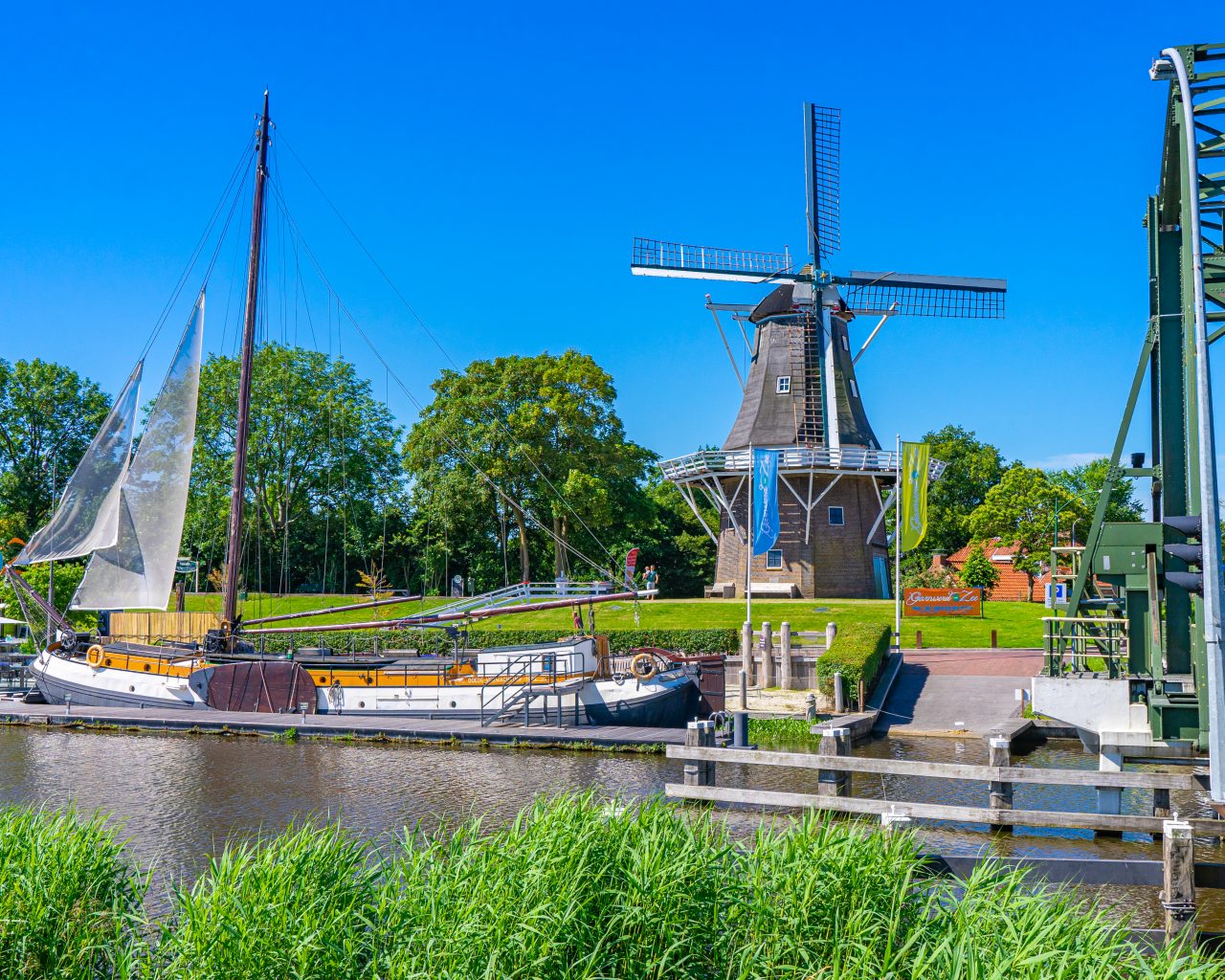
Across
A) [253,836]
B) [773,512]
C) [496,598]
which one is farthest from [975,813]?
[773,512]

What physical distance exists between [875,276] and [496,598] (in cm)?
2573

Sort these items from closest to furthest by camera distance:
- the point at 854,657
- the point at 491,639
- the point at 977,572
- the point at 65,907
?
the point at 65,907
the point at 854,657
the point at 491,639
the point at 977,572

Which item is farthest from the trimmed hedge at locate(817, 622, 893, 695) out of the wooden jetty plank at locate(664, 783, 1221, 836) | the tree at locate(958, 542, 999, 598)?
the tree at locate(958, 542, 999, 598)

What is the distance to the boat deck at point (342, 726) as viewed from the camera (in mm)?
22469

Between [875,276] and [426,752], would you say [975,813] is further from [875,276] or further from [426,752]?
[875,276]

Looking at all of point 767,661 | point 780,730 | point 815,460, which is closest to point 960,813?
point 780,730

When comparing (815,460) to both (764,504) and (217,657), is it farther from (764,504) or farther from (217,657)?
(217,657)

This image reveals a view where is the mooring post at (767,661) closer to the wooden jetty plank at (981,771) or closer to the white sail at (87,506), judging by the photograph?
the wooden jetty plank at (981,771)

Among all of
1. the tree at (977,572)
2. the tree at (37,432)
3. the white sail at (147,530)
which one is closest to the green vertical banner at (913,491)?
the tree at (977,572)

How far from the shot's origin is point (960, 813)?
13070 mm

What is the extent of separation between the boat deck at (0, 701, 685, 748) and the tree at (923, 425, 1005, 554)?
5429cm

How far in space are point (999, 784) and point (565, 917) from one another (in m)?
8.87

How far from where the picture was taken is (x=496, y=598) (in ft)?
91.7

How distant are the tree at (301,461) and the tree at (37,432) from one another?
8251 millimetres
